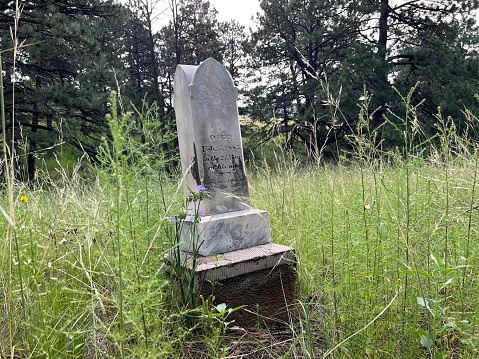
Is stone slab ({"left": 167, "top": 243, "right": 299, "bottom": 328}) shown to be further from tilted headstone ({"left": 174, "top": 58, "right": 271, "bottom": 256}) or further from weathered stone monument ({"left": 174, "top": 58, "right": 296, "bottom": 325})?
tilted headstone ({"left": 174, "top": 58, "right": 271, "bottom": 256})

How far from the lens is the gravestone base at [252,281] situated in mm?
2365

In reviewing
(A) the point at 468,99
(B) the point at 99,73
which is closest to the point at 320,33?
(A) the point at 468,99

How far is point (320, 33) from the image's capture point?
46.4ft

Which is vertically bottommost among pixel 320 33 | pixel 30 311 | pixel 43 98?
pixel 30 311

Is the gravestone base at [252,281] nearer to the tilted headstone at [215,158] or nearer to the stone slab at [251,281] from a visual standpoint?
the stone slab at [251,281]

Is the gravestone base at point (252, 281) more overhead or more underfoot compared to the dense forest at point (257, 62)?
more underfoot

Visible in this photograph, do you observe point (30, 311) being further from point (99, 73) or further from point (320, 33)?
point (320, 33)

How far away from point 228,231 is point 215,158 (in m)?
0.54

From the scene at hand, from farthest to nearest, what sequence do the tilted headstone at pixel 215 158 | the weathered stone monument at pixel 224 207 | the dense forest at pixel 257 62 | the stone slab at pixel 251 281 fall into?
the dense forest at pixel 257 62
the tilted headstone at pixel 215 158
the weathered stone monument at pixel 224 207
the stone slab at pixel 251 281

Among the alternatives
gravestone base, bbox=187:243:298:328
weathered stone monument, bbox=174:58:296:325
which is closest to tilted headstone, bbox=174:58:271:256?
weathered stone monument, bbox=174:58:296:325

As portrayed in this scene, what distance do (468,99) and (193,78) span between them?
38.2ft

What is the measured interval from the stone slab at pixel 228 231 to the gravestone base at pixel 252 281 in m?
0.07

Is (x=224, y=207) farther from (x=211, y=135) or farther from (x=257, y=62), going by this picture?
(x=257, y=62)

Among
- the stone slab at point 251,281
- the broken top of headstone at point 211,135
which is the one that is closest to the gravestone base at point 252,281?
the stone slab at point 251,281
